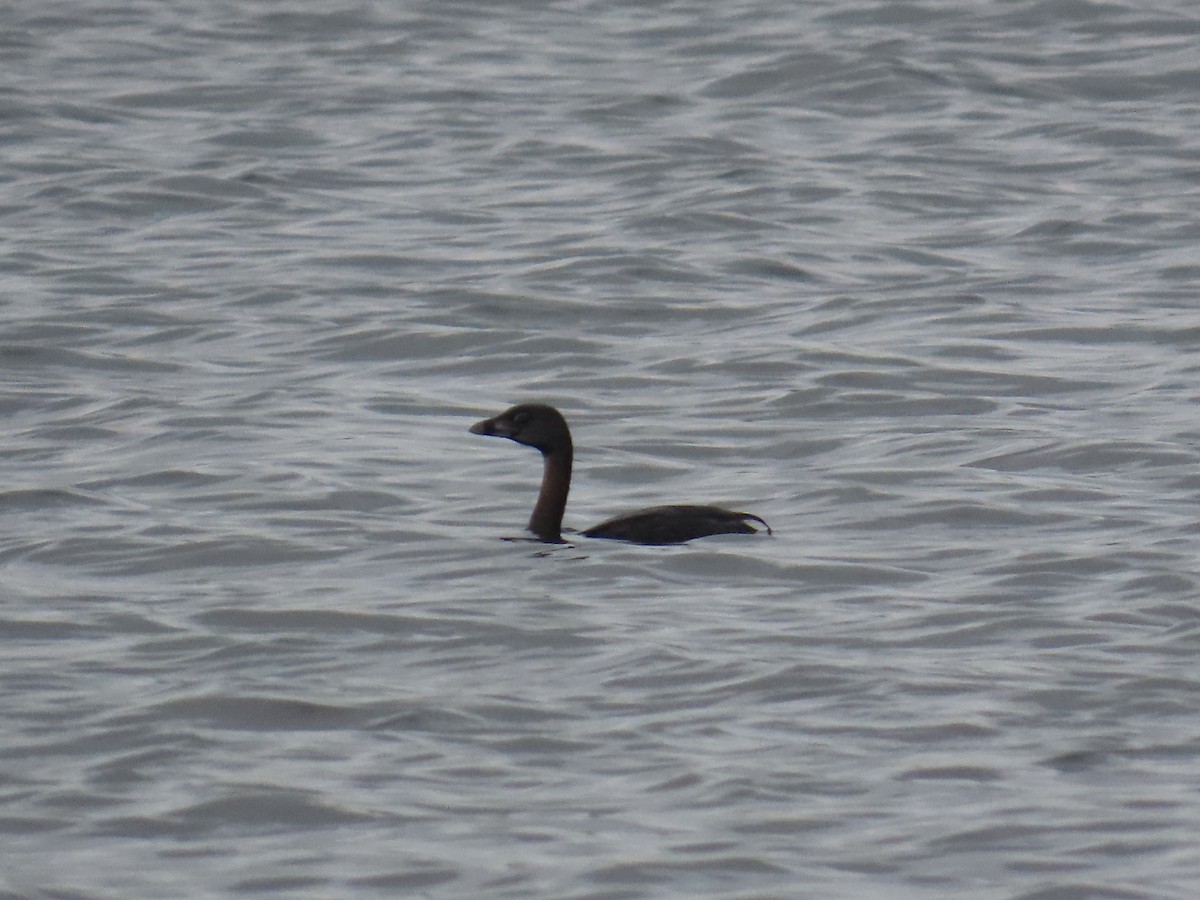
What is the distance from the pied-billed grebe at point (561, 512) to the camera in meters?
11.8

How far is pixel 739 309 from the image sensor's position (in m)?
18.1

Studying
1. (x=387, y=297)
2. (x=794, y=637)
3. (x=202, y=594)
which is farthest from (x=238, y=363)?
(x=794, y=637)

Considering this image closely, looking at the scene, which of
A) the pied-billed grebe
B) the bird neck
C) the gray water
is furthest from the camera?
the bird neck

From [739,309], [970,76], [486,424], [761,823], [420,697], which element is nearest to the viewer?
[761,823]

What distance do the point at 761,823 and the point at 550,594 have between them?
3090mm

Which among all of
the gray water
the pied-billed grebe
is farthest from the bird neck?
the gray water

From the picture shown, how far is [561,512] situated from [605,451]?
2181 mm

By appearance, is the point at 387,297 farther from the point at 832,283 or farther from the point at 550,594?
the point at 550,594

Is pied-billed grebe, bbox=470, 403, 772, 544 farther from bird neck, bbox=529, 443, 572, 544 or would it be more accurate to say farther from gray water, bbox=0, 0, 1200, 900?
gray water, bbox=0, 0, 1200, 900

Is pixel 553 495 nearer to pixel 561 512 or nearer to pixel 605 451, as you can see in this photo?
pixel 561 512

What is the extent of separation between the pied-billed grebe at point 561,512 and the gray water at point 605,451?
5.3 inches

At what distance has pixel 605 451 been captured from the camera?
566 inches

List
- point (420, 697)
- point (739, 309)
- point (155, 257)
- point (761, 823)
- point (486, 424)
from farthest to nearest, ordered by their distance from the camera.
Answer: point (155, 257) < point (739, 309) < point (486, 424) < point (420, 697) < point (761, 823)

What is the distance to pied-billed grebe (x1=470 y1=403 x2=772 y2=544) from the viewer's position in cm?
1181
